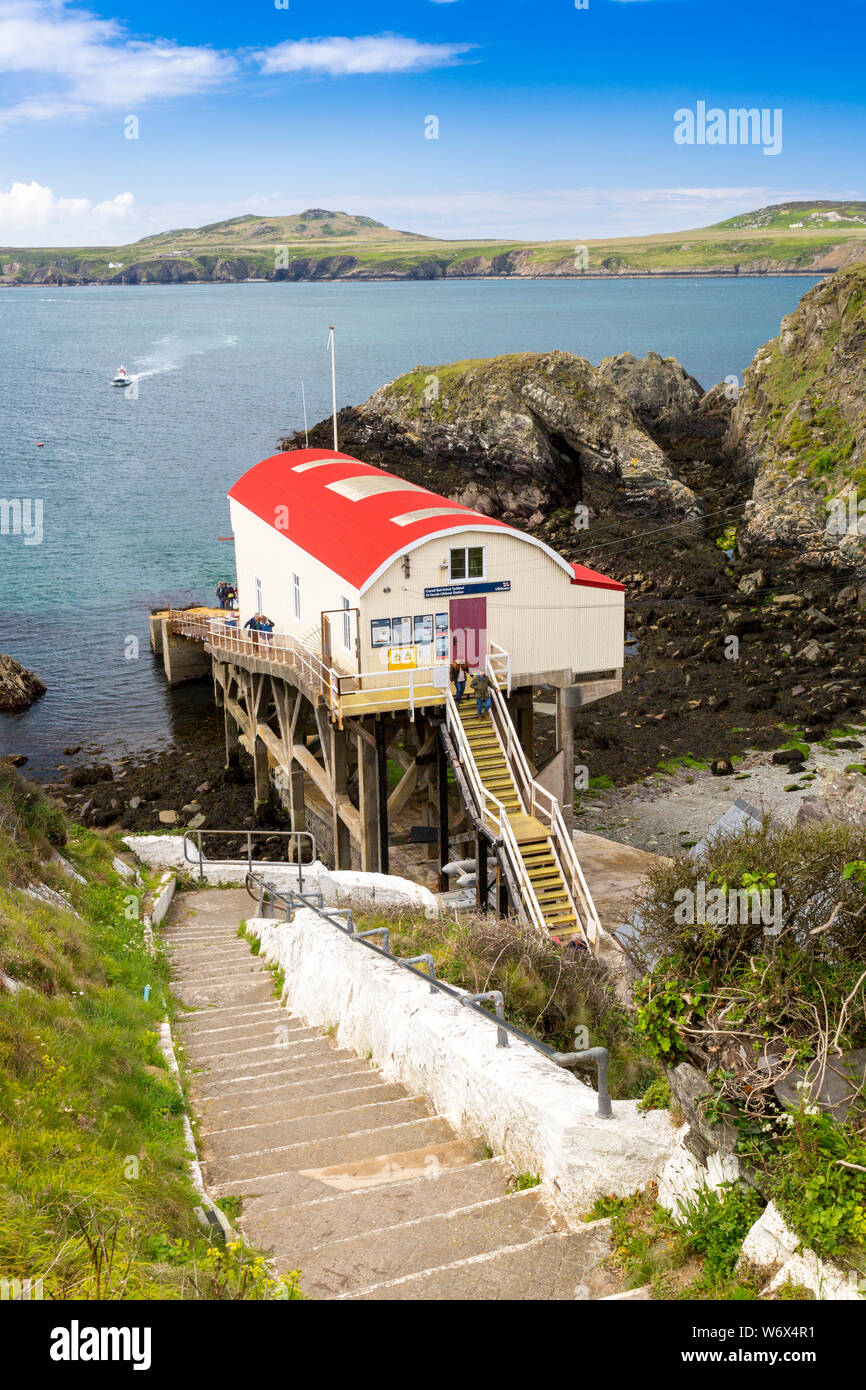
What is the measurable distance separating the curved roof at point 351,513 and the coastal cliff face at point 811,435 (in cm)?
2915

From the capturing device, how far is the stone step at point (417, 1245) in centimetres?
701

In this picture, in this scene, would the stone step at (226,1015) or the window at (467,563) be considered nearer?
the stone step at (226,1015)

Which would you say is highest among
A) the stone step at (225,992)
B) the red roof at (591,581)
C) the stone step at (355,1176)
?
the red roof at (591,581)

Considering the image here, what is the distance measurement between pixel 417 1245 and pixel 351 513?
20.7 m

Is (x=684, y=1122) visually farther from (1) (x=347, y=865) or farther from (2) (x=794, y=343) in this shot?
(2) (x=794, y=343)

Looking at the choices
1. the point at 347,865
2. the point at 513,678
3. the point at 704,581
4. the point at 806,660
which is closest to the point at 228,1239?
the point at 513,678

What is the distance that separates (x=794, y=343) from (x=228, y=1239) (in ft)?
227

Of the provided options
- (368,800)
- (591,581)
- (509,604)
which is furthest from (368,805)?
(591,581)

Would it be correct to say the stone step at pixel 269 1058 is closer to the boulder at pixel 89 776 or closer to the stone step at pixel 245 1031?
the stone step at pixel 245 1031

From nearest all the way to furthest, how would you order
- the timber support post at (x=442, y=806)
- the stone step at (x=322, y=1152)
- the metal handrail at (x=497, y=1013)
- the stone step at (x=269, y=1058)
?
the metal handrail at (x=497, y=1013)
the stone step at (x=322, y=1152)
the stone step at (x=269, y=1058)
the timber support post at (x=442, y=806)

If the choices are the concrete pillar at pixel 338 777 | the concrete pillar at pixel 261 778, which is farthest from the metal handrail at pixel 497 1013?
the concrete pillar at pixel 261 778

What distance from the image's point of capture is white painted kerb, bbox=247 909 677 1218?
763 cm

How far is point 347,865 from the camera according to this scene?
28.2 meters

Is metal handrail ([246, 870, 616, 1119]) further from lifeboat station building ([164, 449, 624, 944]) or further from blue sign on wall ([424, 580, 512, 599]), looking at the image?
blue sign on wall ([424, 580, 512, 599])
